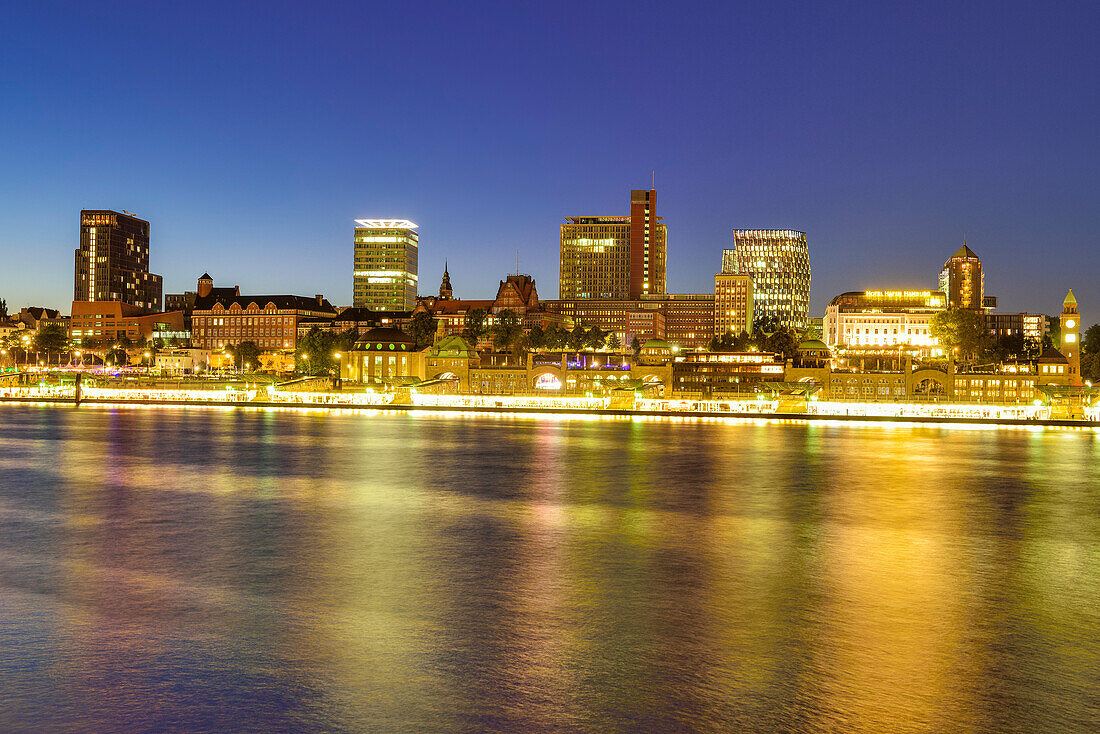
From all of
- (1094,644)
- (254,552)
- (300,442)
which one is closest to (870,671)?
(1094,644)

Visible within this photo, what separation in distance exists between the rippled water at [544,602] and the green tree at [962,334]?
405 ft

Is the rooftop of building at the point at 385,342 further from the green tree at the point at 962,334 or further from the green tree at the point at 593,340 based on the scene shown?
the green tree at the point at 962,334

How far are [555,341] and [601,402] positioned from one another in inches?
2503

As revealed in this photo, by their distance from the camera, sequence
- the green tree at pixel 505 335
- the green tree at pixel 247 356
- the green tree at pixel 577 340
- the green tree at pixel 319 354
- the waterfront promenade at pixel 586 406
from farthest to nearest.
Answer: the green tree at pixel 247 356 < the green tree at pixel 577 340 < the green tree at pixel 319 354 < the green tree at pixel 505 335 < the waterfront promenade at pixel 586 406

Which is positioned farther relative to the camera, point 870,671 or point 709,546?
point 709,546

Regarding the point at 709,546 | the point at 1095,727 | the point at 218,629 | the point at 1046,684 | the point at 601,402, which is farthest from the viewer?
the point at 601,402

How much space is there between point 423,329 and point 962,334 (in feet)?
335

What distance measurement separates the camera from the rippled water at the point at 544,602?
11867 mm

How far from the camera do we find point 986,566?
21734 mm

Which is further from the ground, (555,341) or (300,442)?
(555,341)

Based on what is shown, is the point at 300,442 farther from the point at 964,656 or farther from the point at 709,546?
the point at 964,656

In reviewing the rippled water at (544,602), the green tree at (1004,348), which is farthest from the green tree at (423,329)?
the rippled water at (544,602)

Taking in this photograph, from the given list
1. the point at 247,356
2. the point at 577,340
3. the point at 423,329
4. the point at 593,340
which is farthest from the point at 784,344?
the point at 247,356

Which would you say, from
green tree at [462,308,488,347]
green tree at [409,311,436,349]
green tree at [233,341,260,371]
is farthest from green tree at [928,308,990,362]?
green tree at [233,341,260,371]
